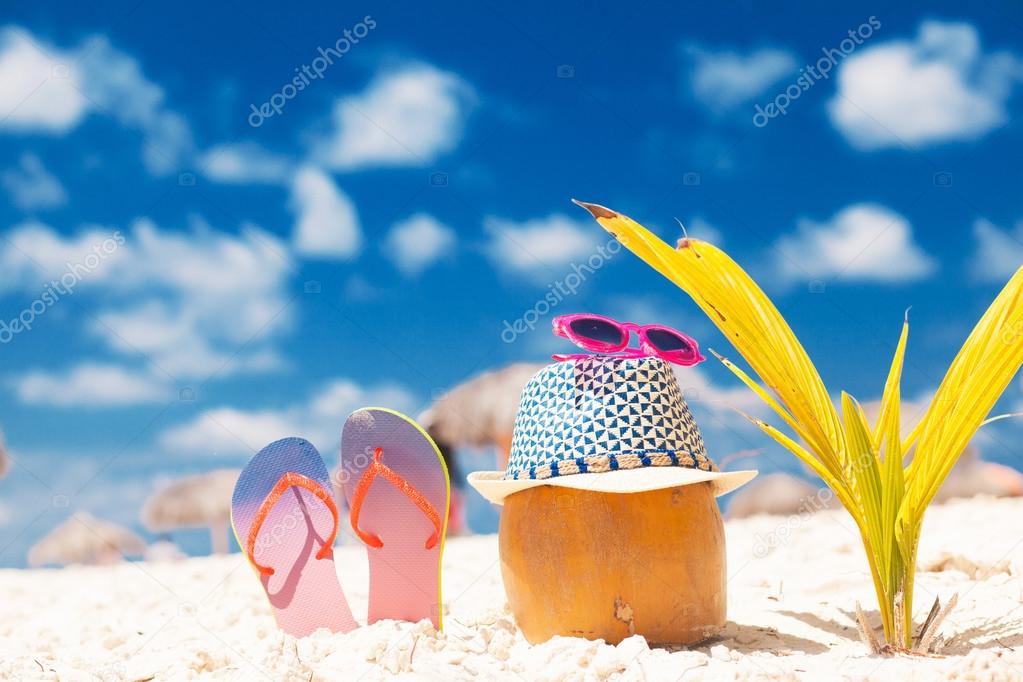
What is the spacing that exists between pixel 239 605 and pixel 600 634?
7.27 feet

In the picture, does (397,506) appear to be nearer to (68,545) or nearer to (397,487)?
(397,487)

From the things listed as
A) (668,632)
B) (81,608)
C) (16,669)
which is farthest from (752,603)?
(81,608)

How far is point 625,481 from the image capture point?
10.2 ft

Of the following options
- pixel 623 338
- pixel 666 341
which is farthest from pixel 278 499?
pixel 666 341

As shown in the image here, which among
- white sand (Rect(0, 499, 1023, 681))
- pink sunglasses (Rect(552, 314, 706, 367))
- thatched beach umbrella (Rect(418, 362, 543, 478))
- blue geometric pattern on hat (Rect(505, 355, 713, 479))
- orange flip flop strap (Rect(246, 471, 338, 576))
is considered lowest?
white sand (Rect(0, 499, 1023, 681))

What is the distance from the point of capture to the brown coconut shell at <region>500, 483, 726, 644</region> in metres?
3.13

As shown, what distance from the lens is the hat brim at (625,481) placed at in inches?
122

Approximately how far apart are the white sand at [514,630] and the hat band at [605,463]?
0.57 m

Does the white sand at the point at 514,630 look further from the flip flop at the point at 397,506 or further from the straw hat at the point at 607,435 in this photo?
the straw hat at the point at 607,435

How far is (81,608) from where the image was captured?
5.08m

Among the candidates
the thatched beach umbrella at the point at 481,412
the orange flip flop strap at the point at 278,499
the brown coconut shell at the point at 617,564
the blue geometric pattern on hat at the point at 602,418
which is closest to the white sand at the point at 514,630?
the brown coconut shell at the point at 617,564

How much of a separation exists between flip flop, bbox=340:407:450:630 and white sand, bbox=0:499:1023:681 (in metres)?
0.18

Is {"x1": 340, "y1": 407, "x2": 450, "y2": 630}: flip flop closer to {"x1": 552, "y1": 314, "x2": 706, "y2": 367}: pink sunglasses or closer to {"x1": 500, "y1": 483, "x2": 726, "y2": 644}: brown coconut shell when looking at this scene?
{"x1": 500, "y1": 483, "x2": 726, "y2": 644}: brown coconut shell

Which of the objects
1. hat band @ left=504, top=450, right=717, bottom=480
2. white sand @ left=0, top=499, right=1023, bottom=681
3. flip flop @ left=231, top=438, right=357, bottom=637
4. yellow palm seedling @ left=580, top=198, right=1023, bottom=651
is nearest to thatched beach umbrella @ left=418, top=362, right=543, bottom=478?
white sand @ left=0, top=499, right=1023, bottom=681
